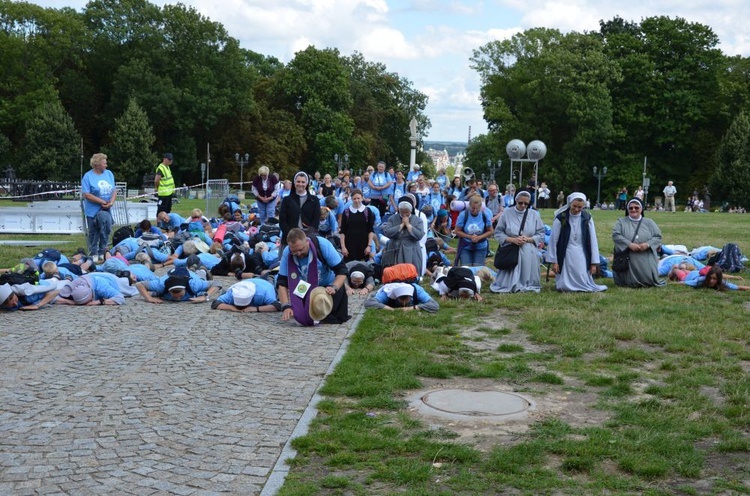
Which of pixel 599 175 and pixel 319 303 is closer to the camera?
pixel 319 303

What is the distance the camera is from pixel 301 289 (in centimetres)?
1095

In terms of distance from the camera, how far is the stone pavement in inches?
220

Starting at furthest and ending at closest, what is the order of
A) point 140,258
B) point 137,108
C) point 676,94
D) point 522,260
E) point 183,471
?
point 676,94 < point 137,108 < point 140,258 < point 522,260 < point 183,471

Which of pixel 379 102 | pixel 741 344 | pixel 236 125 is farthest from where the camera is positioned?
pixel 379 102

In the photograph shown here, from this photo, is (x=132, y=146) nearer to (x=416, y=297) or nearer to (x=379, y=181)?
(x=379, y=181)

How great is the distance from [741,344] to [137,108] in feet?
191

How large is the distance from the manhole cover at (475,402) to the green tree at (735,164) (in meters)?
59.8

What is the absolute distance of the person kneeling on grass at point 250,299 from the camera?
12312 millimetres

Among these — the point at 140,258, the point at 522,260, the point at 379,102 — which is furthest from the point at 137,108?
the point at 522,260

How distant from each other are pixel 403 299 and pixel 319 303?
1.79m

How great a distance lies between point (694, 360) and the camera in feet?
29.8

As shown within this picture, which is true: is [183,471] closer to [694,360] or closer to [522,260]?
[694,360]

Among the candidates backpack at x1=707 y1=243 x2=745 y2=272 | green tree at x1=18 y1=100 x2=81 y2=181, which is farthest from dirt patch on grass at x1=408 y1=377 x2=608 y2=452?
green tree at x1=18 y1=100 x2=81 y2=181

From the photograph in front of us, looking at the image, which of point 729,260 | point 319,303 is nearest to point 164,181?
point 319,303
